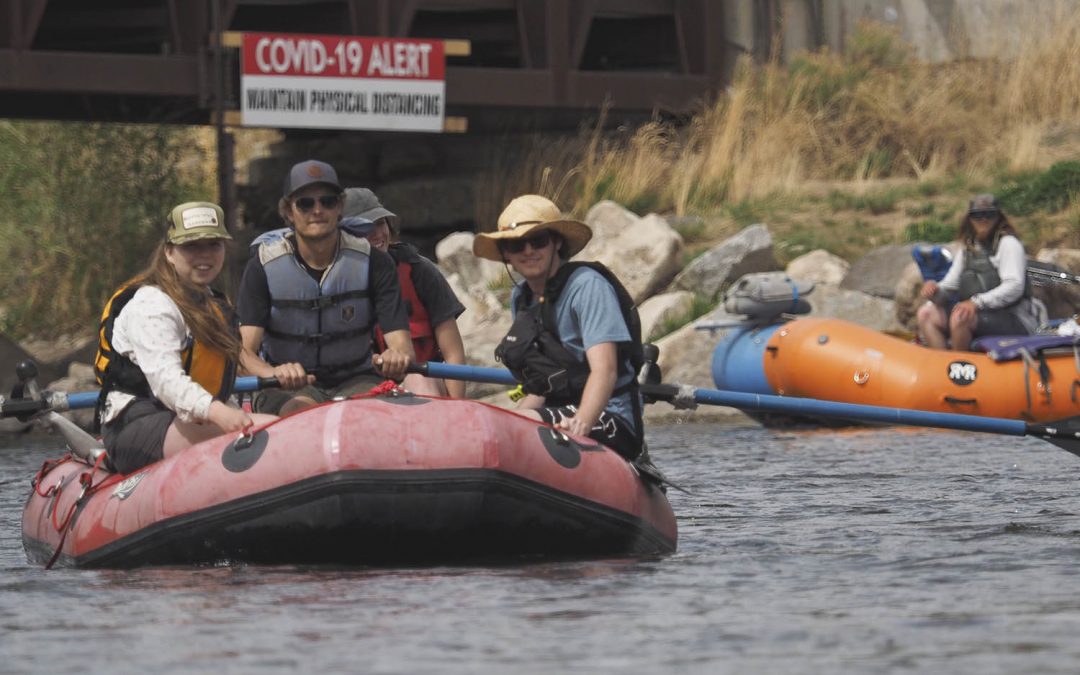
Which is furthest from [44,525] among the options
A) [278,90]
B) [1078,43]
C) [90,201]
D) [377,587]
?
[1078,43]

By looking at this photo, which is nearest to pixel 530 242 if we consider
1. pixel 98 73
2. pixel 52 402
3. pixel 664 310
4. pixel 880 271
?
pixel 52 402

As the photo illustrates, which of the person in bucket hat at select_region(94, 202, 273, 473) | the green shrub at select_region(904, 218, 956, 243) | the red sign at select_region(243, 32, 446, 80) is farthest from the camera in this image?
the red sign at select_region(243, 32, 446, 80)

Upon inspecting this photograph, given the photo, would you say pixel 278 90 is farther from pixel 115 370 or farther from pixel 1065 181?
pixel 115 370

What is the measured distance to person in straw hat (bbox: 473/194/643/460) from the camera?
7570mm

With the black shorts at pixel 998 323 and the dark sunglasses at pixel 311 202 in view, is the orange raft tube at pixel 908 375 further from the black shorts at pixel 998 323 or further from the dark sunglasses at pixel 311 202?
the dark sunglasses at pixel 311 202

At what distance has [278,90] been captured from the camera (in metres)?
19.3

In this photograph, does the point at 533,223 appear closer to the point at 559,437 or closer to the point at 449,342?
the point at 559,437

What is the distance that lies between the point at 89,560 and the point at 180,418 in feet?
2.10

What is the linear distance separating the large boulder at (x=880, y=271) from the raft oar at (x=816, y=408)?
23.3 ft

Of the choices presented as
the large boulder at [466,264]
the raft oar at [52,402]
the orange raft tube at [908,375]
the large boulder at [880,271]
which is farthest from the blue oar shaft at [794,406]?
the large boulder at [466,264]

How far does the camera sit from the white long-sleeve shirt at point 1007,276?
13523 millimetres

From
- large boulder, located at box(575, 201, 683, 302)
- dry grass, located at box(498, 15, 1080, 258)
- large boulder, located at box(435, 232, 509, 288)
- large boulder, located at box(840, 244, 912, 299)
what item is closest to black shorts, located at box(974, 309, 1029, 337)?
large boulder, located at box(840, 244, 912, 299)

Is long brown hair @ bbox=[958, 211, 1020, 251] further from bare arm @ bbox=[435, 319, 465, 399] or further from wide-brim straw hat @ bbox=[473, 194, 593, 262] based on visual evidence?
wide-brim straw hat @ bbox=[473, 194, 593, 262]

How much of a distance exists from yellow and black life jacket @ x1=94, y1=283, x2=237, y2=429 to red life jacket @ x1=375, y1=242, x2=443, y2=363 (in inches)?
45.0
